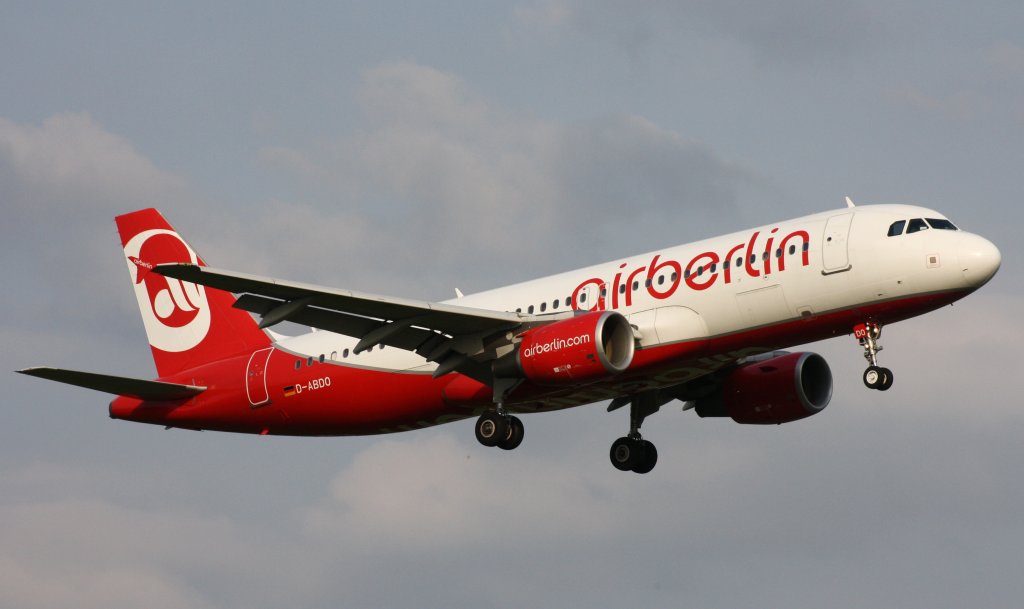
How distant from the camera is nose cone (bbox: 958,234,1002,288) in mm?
38250

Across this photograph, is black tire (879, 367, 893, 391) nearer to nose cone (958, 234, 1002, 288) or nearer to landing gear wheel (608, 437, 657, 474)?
nose cone (958, 234, 1002, 288)

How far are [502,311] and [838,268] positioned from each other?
9.43 m

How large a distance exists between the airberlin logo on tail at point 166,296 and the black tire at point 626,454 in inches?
507

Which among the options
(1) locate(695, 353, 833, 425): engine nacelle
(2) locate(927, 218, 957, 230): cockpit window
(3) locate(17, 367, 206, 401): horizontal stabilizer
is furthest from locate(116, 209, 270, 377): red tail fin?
(2) locate(927, 218, 957, 230): cockpit window

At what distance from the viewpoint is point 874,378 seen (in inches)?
1539

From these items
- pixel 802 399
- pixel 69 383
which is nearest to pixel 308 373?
pixel 69 383

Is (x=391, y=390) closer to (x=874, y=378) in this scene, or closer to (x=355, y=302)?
(x=355, y=302)

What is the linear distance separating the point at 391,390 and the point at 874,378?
13.2 m

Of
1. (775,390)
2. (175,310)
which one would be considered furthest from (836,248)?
(175,310)

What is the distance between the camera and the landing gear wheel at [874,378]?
128ft

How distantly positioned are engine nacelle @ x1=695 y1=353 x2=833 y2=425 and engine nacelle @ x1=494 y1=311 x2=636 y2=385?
703cm

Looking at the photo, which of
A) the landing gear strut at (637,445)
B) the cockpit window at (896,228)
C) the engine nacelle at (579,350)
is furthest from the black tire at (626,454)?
the cockpit window at (896,228)

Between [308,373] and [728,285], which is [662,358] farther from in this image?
[308,373]

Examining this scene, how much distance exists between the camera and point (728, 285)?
39844 mm
